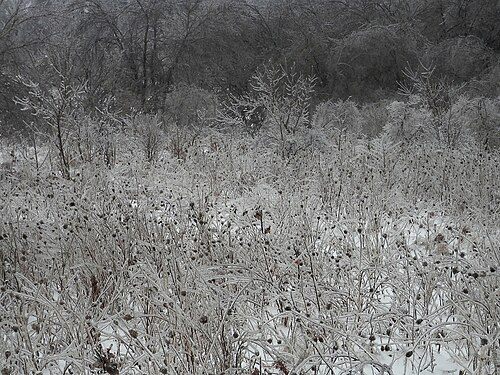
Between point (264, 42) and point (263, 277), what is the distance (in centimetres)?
1646

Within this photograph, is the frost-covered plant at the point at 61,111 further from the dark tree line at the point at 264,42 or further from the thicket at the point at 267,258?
the dark tree line at the point at 264,42

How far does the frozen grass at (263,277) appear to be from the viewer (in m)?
2.41

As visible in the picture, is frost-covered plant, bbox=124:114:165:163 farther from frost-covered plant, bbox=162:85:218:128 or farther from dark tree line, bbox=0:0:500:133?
dark tree line, bbox=0:0:500:133

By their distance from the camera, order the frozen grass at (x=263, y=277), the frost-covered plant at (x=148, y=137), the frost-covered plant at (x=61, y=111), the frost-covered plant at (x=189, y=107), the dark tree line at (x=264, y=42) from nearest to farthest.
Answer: the frozen grass at (x=263, y=277), the frost-covered plant at (x=61, y=111), the frost-covered plant at (x=148, y=137), the frost-covered plant at (x=189, y=107), the dark tree line at (x=264, y=42)

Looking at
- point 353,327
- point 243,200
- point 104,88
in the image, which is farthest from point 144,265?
point 104,88

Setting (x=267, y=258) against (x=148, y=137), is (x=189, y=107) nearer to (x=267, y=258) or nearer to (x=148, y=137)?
(x=148, y=137)

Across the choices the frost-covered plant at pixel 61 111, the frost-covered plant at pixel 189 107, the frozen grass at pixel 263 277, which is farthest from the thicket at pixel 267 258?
the frost-covered plant at pixel 189 107

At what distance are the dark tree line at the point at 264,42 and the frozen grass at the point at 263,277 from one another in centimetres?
880

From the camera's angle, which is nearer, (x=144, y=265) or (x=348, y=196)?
(x=144, y=265)

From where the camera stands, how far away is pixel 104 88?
425 inches

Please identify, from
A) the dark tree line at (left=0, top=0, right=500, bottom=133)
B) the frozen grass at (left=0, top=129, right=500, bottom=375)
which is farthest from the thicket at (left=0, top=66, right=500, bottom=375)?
the dark tree line at (left=0, top=0, right=500, bottom=133)

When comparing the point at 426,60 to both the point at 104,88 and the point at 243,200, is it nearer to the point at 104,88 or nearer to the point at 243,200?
the point at 104,88

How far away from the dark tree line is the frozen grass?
8.80 m

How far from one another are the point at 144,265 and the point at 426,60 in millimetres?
14208
